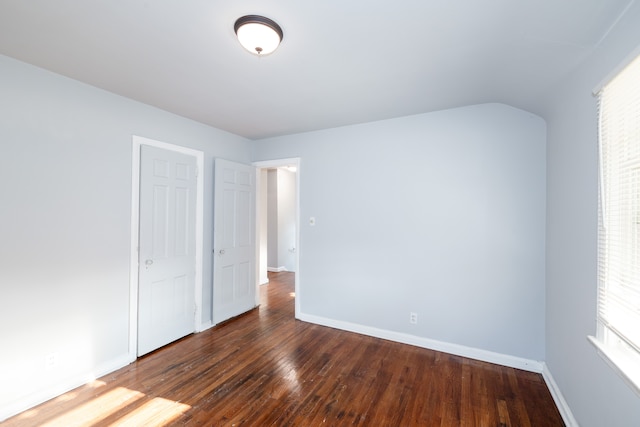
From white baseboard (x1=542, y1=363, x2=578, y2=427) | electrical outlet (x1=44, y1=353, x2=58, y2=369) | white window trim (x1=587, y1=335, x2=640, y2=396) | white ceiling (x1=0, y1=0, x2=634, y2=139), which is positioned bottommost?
white baseboard (x1=542, y1=363, x2=578, y2=427)

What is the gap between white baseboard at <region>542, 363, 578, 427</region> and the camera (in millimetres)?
1853

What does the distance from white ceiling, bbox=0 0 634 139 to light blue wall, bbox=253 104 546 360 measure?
459 mm

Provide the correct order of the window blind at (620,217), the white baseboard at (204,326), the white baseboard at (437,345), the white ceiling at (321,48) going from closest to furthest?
the window blind at (620,217)
the white ceiling at (321,48)
the white baseboard at (437,345)
the white baseboard at (204,326)

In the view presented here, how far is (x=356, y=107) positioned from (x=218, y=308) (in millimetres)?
2989

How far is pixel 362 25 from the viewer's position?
1594 mm

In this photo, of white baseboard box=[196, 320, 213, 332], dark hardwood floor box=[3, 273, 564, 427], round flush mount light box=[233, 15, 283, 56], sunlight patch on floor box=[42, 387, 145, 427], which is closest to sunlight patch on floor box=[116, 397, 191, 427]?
dark hardwood floor box=[3, 273, 564, 427]

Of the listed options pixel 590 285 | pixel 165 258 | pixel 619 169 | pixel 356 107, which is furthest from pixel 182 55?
pixel 590 285

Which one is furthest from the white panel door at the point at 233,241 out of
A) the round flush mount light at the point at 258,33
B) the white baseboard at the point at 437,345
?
the round flush mount light at the point at 258,33

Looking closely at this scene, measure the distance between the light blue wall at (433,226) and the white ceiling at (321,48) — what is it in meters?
0.46

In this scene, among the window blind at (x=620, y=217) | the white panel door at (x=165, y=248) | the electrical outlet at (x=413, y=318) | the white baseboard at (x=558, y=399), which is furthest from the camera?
the electrical outlet at (x=413, y=318)

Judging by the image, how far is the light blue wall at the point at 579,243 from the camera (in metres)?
1.38

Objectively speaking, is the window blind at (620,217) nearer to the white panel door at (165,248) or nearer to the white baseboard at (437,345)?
the white baseboard at (437,345)

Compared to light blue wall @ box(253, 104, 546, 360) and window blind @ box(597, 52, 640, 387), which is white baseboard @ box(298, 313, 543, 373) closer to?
light blue wall @ box(253, 104, 546, 360)

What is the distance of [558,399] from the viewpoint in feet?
6.81
